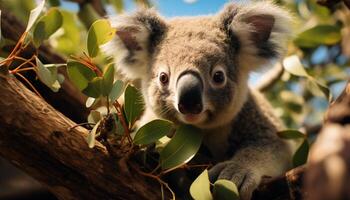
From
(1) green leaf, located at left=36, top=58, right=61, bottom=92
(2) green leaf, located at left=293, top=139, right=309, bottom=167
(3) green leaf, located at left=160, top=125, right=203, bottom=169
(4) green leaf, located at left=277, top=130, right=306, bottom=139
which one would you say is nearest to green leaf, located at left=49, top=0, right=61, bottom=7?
(1) green leaf, located at left=36, top=58, right=61, bottom=92

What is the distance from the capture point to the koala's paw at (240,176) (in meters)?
2.27

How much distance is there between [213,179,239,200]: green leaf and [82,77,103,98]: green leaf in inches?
26.1

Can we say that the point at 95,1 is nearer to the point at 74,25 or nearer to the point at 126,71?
the point at 74,25

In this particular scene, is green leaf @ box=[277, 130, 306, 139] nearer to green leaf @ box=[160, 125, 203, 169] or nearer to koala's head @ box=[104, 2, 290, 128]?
koala's head @ box=[104, 2, 290, 128]

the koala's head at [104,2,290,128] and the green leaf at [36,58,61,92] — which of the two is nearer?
the green leaf at [36,58,61,92]

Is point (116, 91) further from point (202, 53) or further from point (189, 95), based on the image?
point (202, 53)

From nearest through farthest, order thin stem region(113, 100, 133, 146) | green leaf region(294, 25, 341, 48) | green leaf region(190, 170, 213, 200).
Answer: green leaf region(190, 170, 213, 200), thin stem region(113, 100, 133, 146), green leaf region(294, 25, 341, 48)

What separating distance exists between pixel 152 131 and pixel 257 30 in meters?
1.25

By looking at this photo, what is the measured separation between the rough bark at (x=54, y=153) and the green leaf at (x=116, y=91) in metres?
0.24

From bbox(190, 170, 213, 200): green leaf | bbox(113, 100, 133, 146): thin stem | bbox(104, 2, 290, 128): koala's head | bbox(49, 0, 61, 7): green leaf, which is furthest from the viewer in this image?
bbox(49, 0, 61, 7): green leaf

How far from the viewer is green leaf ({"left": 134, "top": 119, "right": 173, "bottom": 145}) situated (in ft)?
6.76

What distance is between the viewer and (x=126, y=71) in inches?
122

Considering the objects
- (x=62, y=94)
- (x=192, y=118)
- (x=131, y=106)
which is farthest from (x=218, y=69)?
(x=62, y=94)

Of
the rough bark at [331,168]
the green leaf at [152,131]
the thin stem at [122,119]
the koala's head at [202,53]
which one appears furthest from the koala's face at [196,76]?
the rough bark at [331,168]
